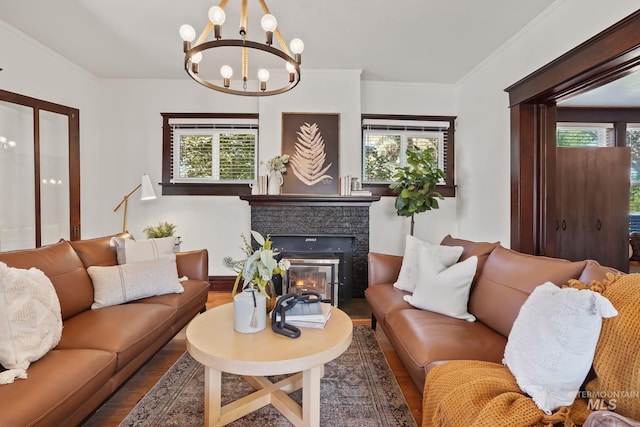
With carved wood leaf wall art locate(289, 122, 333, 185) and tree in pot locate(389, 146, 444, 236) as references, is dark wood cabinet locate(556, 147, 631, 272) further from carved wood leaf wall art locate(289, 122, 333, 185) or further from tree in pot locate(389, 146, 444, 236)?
carved wood leaf wall art locate(289, 122, 333, 185)

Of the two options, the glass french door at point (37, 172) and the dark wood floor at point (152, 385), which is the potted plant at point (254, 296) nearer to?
the dark wood floor at point (152, 385)

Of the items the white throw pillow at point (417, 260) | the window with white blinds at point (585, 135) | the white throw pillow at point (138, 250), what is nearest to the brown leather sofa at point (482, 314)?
the white throw pillow at point (417, 260)

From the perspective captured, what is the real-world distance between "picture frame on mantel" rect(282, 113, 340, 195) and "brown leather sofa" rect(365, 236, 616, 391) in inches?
71.8

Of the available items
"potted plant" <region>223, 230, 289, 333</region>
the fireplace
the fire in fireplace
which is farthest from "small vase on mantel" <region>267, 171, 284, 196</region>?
"potted plant" <region>223, 230, 289, 333</region>

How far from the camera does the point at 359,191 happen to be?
356 cm

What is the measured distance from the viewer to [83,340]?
1.60 m

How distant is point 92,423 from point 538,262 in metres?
2.53

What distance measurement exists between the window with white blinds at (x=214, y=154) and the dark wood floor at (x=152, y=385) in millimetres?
2026

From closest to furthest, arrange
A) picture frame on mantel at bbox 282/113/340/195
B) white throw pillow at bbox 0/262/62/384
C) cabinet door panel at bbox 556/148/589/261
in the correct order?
white throw pillow at bbox 0/262/62/384 → cabinet door panel at bbox 556/148/589/261 → picture frame on mantel at bbox 282/113/340/195

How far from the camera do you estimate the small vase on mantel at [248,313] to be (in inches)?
61.7

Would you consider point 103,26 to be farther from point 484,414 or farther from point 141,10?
point 484,414

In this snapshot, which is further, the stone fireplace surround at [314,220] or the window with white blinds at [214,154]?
the window with white blinds at [214,154]

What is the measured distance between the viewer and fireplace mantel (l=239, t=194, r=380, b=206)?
3.48 metres

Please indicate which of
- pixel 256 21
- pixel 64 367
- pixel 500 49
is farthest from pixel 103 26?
pixel 500 49
